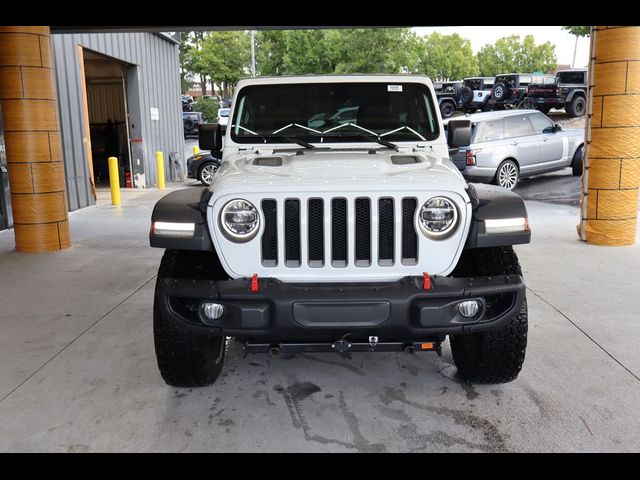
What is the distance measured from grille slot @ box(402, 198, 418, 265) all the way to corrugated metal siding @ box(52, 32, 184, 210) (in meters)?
9.58

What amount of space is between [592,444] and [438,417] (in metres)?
0.73

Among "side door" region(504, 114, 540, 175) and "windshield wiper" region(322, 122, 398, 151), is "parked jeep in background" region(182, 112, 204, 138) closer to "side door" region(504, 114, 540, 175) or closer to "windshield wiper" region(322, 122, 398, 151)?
"side door" region(504, 114, 540, 175)

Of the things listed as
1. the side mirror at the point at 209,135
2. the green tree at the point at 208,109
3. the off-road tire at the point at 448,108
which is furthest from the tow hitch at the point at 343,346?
the green tree at the point at 208,109

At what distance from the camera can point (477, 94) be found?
2331 centimetres

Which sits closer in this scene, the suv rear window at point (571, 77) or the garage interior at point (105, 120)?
the garage interior at point (105, 120)

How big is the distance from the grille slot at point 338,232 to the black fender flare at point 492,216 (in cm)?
60

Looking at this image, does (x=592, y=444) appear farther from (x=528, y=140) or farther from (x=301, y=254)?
(x=528, y=140)

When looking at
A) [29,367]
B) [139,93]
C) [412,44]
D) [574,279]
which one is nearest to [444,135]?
[574,279]

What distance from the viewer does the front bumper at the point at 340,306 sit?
2714mm

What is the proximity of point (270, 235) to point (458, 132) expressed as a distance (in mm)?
1903

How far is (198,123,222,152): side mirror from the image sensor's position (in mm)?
4410

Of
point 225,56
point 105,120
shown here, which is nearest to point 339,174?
point 105,120

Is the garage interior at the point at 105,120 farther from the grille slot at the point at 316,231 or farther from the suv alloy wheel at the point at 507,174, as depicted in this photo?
the grille slot at the point at 316,231

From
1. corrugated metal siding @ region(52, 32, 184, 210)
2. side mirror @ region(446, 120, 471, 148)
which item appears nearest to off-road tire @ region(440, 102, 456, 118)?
corrugated metal siding @ region(52, 32, 184, 210)
